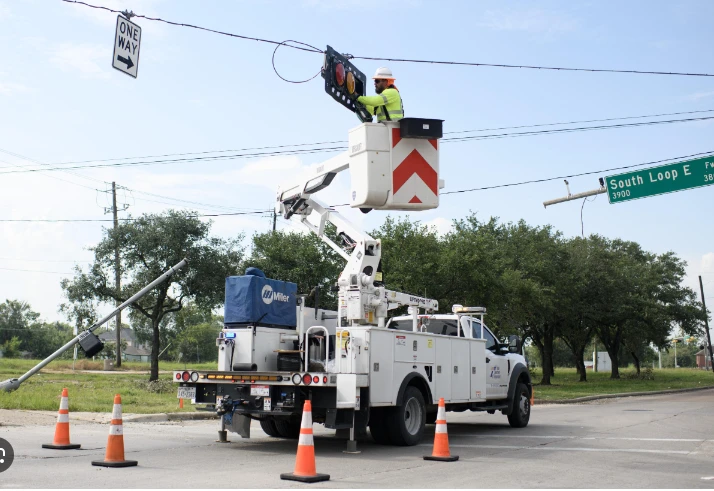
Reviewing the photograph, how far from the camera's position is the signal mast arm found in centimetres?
1172

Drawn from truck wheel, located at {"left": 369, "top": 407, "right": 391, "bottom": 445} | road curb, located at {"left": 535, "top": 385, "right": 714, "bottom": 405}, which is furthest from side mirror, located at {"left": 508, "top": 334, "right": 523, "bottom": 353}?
road curb, located at {"left": 535, "top": 385, "right": 714, "bottom": 405}

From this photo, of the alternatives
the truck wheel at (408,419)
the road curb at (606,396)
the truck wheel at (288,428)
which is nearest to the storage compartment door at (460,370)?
the truck wheel at (408,419)

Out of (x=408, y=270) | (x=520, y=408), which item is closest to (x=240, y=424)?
(x=520, y=408)

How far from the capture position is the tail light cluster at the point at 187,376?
11531mm

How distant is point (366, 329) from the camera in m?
11.0

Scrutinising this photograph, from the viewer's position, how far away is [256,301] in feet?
38.1

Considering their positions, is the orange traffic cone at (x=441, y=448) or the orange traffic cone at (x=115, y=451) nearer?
the orange traffic cone at (x=115, y=451)

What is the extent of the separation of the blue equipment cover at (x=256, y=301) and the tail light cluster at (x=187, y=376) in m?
0.92

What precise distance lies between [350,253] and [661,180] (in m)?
9.03

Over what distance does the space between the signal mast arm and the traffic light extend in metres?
0.83

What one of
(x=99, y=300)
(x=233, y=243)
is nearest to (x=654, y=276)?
(x=233, y=243)

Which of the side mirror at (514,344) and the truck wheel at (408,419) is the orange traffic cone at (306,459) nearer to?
the truck wheel at (408,419)

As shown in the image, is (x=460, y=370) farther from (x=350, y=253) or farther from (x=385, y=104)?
(x=385, y=104)

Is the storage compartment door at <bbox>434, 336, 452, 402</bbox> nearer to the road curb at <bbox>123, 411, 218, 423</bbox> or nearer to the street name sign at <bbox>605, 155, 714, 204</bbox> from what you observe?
the road curb at <bbox>123, 411, 218, 423</bbox>
